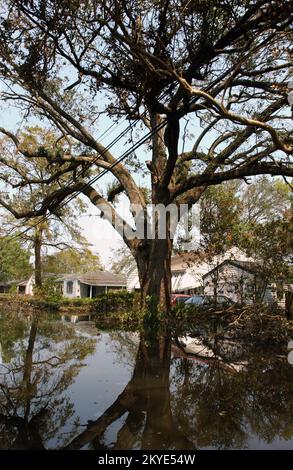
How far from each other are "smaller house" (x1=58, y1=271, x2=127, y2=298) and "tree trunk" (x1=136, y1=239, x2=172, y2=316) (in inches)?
1136

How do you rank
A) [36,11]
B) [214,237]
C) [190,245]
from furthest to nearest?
[190,245]
[214,237]
[36,11]

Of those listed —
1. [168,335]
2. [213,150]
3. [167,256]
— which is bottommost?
[168,335]

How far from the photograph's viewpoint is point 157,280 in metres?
15.3

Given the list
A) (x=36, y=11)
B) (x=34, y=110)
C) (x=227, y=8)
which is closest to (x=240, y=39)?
(x=227, y=8)

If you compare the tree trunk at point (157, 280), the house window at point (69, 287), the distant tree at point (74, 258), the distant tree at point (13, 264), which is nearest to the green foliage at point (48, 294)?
the distant tree at point (74, 258)

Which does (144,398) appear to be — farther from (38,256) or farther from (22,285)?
(22,285)

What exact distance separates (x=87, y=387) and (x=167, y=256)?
9332 millimetres

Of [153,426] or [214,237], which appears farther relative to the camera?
[214,237]

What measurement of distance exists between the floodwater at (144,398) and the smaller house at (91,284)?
33.6 m

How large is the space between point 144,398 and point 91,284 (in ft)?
125

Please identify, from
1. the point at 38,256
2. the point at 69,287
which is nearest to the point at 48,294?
Answer: the point at 38,256
